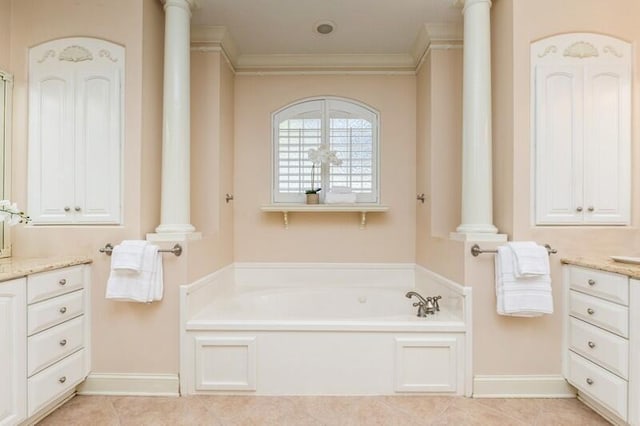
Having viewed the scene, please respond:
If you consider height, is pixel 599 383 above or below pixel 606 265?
below

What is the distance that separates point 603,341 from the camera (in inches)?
77.6

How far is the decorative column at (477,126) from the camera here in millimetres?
2393

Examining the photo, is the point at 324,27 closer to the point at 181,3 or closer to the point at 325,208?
the point at 181,3

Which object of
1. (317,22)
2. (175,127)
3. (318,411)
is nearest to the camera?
(318,411)

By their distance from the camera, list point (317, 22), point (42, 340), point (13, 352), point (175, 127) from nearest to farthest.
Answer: point (13, 352) < point (42, 340) < point (175, 127) < point (317, 22)

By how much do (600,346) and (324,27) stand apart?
282 cm

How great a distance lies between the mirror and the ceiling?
52.2 inches

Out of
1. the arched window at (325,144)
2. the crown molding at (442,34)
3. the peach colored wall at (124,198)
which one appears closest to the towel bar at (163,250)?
the peach colored wall at (124,198)

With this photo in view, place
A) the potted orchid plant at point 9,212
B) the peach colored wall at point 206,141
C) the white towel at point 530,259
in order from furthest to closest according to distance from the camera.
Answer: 1. the peach colored wall at point 206,141
2. the white towel at point 530,259
3. the potted orchid plant at point 9,212

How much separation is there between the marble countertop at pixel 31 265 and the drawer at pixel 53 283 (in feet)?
0.11

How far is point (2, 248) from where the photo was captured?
232cm

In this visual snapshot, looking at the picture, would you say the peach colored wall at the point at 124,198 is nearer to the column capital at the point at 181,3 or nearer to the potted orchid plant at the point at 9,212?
the column capital at the point at 181,3

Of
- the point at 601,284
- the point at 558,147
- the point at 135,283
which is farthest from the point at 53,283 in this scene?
the point at 558,147

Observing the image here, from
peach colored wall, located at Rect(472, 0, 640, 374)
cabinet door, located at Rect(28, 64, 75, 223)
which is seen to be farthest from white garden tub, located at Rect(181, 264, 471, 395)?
cabinet door, located at Rect(28, 64, 75, 223)
